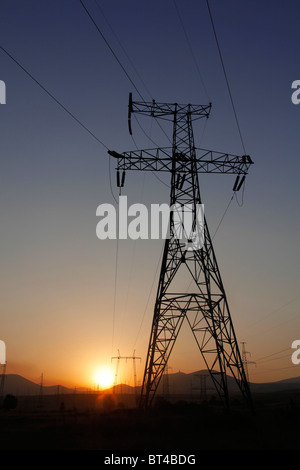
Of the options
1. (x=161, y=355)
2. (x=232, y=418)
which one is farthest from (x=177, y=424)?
(x=161, y=355)

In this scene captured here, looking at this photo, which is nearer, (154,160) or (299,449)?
(299,449)

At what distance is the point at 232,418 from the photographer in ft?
68.8
